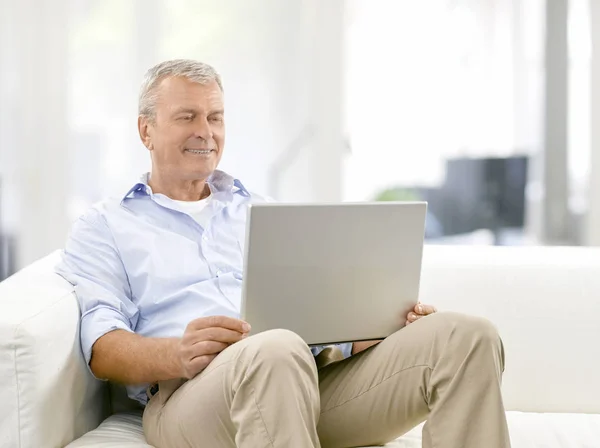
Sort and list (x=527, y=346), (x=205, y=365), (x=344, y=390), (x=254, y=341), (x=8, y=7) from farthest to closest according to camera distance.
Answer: (x=8, y=7) < (x=527, y=346) < (x=344, y=390) < (x=205, y=365) < (x=254, y=341)

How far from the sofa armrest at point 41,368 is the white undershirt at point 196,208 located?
37 centimetres

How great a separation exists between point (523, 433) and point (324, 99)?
1.93m

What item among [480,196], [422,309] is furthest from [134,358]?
[480,196]

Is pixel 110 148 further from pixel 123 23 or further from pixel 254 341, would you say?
pixel 254 341

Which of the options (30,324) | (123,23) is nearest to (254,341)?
(30,324)

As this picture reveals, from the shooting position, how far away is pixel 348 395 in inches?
69.4

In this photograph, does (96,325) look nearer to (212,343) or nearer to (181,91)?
(212,343)

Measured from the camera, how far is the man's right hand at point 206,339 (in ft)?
5.22

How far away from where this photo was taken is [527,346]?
2.19m

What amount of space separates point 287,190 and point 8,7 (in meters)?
1.36

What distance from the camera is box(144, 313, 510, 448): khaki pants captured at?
1467 millimetres

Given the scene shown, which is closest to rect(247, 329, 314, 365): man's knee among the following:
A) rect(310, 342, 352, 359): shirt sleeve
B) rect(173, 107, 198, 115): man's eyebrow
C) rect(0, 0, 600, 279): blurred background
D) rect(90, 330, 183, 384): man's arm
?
rect(90, 330, 183, 384): man's arm

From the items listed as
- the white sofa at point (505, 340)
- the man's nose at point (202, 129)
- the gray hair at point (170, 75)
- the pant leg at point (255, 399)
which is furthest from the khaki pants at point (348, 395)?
the gray hair at point (170, 75)

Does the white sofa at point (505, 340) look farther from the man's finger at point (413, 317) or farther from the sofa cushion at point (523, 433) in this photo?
the man's finger at point (413, 317)
